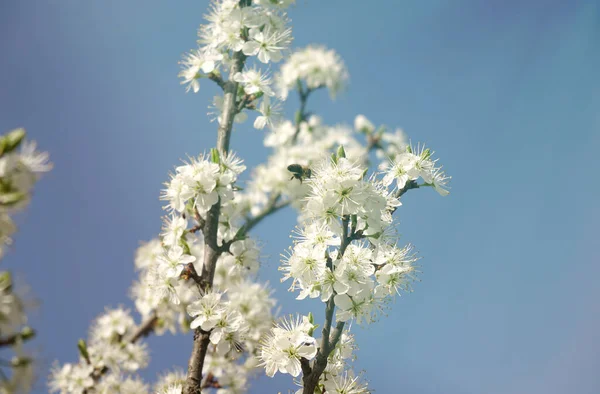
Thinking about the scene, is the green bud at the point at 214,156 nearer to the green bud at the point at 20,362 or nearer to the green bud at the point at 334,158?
the green bud at the point at 334,158

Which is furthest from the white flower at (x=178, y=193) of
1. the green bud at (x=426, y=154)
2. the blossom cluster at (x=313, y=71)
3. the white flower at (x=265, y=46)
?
the blossom cluster at (x=313, y=71)

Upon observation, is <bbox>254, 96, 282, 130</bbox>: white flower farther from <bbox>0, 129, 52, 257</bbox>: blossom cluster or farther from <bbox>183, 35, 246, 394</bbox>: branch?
<bbox>0, 129, 52, 257</bbox>: blossom cluster

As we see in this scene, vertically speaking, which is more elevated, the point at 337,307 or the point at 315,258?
the point at 315,258

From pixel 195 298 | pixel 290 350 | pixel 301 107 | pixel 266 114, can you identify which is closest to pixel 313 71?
pixel 301 107

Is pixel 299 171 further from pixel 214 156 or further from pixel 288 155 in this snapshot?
pixel 288 155

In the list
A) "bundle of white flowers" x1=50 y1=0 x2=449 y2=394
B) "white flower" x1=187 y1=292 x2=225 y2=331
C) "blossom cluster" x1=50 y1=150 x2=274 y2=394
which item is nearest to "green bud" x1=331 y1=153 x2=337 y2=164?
"bundle of white flowers" x1=50 y1=0 x2=449 y2=394

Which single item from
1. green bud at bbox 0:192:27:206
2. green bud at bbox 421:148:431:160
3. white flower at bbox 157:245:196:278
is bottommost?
green bud at bbox 0:192:27:206

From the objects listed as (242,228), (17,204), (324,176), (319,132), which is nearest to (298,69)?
(319,132)

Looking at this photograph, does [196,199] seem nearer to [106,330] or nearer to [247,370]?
[247,370]

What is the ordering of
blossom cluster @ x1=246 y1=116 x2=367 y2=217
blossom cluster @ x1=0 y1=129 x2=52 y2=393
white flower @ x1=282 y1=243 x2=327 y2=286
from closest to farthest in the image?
blossom cluster @ x1=0 y1=129 x2=52 y2=393 → white flower @ x1=282 y1=243 x2=327 y2=286 → blossom cluster @ x1=246 y1=116 x2=367 y2=217
